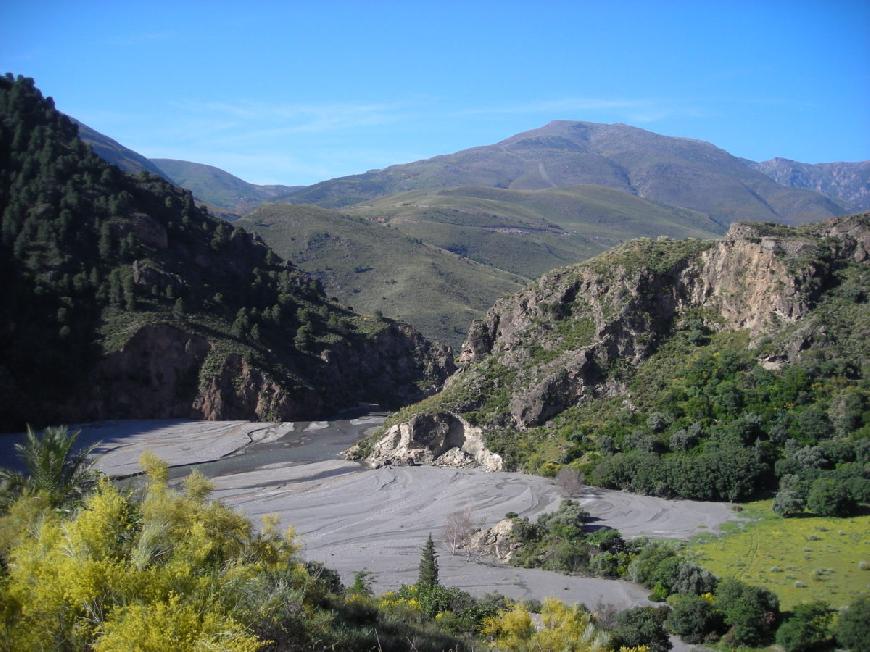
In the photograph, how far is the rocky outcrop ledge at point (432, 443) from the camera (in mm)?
57906

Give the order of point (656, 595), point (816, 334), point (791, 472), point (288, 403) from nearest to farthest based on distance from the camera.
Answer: point (656, 595)
point (791, 472)
point (816, 334)
point (288, 403)

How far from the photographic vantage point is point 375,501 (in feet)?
159

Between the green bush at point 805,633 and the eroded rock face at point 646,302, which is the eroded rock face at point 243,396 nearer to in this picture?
the eroded rock face at point 646,302

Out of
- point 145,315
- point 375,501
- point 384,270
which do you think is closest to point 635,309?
point 375,501

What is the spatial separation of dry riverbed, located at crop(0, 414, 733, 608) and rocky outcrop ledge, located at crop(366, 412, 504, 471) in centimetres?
169

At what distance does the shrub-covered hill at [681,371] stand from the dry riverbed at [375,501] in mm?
3225

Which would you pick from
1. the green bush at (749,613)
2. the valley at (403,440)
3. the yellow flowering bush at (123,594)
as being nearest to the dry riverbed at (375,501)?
the valley at (403,440)

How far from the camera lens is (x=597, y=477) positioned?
159ft

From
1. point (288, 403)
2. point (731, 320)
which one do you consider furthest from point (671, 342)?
point (288, 403)

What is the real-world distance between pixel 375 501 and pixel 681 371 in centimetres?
2652

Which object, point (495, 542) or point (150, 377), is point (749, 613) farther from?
point (150, 377)

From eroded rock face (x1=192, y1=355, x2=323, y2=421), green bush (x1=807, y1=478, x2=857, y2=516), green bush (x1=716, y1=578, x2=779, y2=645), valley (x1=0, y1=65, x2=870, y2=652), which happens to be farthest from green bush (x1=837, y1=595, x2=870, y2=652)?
eroded rock face (x1=192, y1=355, x2=323, y2=421)

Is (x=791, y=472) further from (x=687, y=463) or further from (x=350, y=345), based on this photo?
(x=350, y=345)

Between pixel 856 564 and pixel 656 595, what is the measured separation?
9087 millimetres
